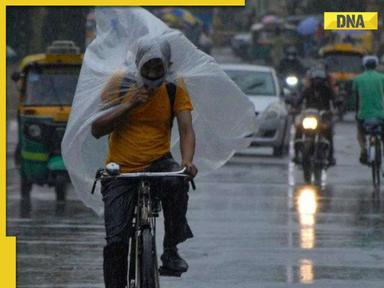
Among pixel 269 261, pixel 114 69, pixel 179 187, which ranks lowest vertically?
pixel 269 261

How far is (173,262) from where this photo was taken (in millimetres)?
9508

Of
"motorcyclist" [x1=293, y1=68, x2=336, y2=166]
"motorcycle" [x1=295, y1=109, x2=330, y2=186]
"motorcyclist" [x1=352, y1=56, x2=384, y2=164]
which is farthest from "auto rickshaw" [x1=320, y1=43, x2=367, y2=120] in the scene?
"motorcyclist" [x1=352, y1=56, x2=384, y2=164]

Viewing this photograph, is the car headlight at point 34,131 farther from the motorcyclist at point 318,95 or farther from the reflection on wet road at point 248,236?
the motorcyclist at point 318,95

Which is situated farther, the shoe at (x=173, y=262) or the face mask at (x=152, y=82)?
the shoe at (x=173, y=262)

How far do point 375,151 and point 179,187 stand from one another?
38.8 ft

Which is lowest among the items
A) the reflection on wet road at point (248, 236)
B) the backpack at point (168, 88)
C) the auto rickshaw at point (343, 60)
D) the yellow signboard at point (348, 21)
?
the reflection on wet road at point (248, 236)

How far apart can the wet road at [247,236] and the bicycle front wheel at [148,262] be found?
8.06ft

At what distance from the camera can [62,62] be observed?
2036 cm

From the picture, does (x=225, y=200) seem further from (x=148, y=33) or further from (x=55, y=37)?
(x=55, y=37)

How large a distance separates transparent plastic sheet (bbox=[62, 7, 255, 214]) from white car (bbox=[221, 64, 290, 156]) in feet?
53.9

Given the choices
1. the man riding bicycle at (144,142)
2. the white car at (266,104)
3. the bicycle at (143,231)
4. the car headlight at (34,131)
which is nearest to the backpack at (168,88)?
the man riding bicycle at (144,142)

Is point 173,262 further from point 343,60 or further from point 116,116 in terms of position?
point 343,60

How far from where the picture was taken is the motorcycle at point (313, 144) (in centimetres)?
2173

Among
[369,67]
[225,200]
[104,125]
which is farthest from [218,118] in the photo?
[369,67]
